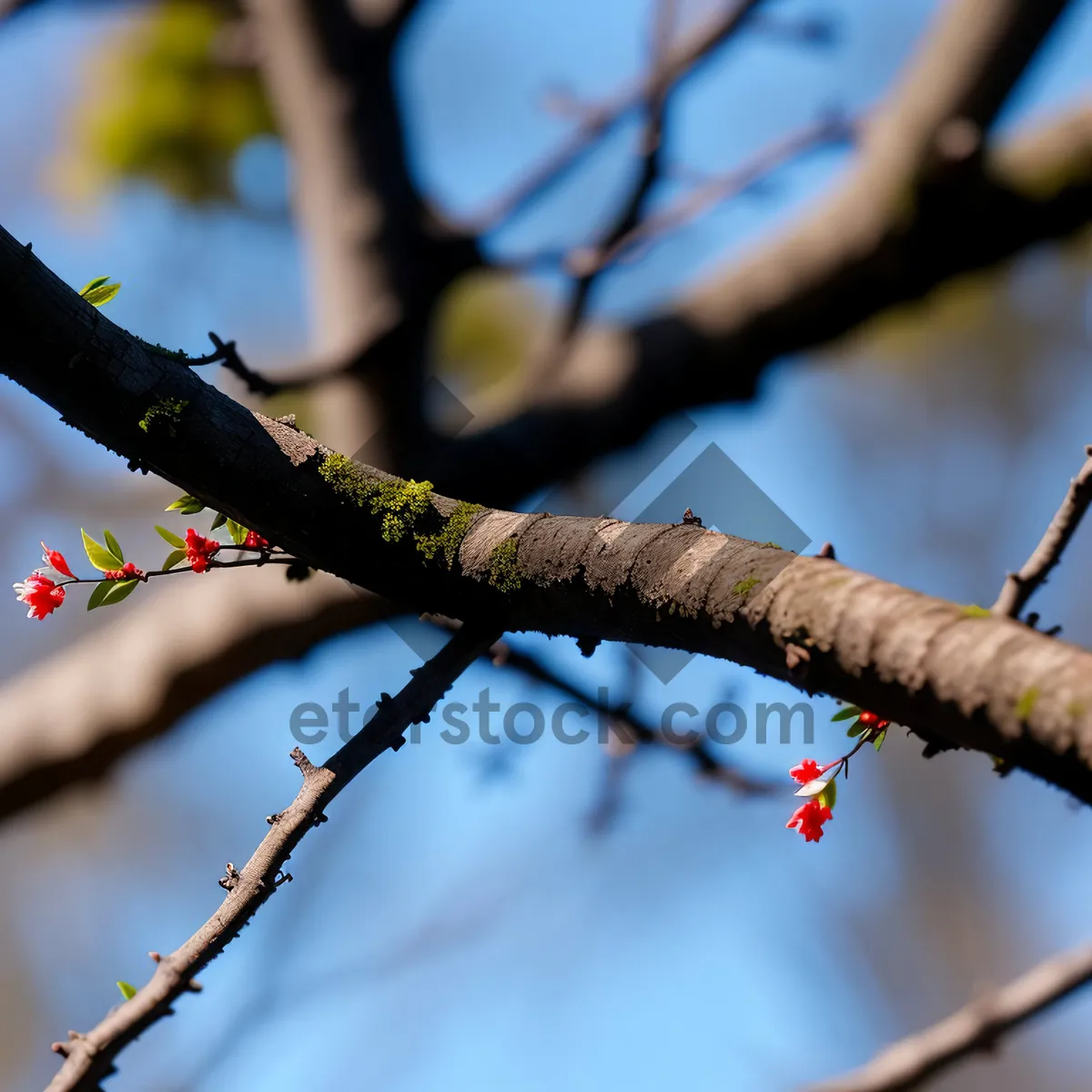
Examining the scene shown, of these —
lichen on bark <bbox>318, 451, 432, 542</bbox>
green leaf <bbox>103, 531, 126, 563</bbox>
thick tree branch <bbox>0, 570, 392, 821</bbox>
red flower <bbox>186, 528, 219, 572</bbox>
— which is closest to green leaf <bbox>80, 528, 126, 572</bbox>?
green leaf <bbox>103, 531, 126, 563</bbox>

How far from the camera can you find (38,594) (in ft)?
4.90

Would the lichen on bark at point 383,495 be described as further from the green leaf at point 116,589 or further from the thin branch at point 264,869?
the green leaf at point 116,589

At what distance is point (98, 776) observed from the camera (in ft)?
10.8

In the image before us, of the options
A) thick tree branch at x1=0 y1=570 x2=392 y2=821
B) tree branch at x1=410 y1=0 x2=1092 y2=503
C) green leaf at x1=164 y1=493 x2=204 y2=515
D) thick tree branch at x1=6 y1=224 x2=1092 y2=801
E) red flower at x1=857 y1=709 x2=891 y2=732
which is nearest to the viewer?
thick tree branch at x1=6 y1=224 x2=1092 y2=801

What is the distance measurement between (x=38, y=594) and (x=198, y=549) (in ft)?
0.95

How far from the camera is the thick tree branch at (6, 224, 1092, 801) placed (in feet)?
2.36

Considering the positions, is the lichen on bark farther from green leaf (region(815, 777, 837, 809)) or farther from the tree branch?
the tree branch

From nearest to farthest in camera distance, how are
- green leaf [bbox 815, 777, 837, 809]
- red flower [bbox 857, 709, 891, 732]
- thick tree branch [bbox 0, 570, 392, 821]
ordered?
red flower [bbox 857, 709, 891, 732] → green leaf [bbox 815, 777, 837, 809] → thick tree branch [bbox 0, 570, 392, 821]

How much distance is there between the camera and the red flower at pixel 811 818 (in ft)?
4.18

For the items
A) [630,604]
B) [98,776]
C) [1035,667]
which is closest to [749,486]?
[630,604]

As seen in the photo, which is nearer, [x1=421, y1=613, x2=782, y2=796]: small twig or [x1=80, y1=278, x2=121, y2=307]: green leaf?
[x1=80, y1=278, x2=121, y2=307]: green leaf

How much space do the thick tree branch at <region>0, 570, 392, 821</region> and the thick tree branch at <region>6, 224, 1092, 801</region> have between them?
1.96m

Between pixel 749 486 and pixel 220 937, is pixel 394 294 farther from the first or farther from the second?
pixel 220 937

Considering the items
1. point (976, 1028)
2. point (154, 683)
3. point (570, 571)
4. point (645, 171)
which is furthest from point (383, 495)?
point (154, 683)
